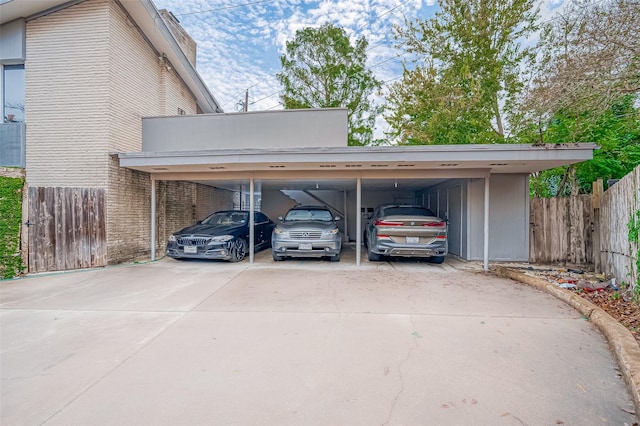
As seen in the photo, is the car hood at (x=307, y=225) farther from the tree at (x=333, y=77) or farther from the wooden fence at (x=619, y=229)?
the tree at (x=333, y=77)

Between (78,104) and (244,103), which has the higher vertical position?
(244,103)

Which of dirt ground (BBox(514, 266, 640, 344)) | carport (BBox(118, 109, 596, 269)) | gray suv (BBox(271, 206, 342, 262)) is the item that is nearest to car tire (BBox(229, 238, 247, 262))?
carport (BBox(118, 109, 596, 269))

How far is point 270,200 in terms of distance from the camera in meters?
15.3

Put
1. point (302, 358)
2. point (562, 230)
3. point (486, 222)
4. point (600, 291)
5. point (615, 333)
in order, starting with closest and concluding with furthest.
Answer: point (302, 358) → point (615, 333) → point (600, 291) → point (486, 222) → point (562, 230)

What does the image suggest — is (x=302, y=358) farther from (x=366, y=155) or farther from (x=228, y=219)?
(x=228, y=219)

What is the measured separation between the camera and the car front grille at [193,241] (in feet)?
27.0

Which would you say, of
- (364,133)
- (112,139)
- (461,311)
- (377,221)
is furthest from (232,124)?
(364,133)

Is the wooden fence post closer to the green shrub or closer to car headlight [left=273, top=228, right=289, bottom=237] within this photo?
car headlight [left=273, top=228, right=289, bottom=237]

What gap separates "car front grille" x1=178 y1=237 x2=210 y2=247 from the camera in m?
8.24

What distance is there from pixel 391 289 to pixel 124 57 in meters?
8.93

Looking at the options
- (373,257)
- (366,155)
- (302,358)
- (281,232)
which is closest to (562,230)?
(373,257)

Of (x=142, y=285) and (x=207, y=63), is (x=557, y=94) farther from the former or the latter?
(x=207, y=63)

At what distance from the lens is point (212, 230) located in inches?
343

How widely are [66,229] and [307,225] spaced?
5528 millimetres
